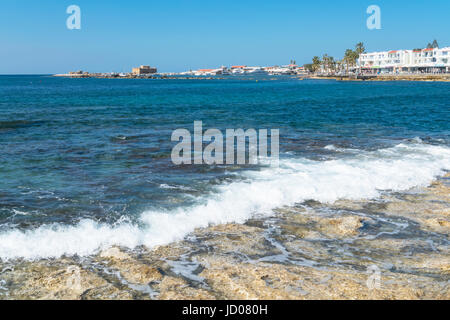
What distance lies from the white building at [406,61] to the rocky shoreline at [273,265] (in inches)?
6247

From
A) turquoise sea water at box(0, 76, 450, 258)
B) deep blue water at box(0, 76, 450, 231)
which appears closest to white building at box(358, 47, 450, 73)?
deep blue water at box(0, 76, 450, 231)

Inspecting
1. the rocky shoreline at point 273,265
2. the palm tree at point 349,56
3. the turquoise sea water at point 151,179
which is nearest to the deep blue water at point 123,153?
the turquoise sea water at point 151,179

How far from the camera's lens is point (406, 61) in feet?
551

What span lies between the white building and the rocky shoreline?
159 meters

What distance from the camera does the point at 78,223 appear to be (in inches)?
425

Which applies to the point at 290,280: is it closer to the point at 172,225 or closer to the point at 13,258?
the point at 172,225

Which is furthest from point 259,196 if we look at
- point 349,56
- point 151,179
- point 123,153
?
point 349,56

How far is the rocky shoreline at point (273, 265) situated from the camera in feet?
23.8

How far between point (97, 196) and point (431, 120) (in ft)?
106

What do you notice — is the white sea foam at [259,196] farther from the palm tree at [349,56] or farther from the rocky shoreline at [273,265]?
the palm tree at [349,56]

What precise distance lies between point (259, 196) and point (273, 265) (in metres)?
4.98

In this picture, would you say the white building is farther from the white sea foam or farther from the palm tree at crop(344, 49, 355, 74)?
the white sea foam

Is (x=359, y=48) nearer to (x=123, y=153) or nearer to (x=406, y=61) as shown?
(x=406, y=61)

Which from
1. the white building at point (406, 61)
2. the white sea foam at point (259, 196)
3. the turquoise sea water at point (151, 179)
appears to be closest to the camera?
Result: the white sea foam at point (259, 196)
